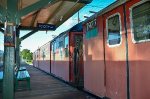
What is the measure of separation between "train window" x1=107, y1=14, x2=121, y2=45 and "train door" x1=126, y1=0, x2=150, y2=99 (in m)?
0.54

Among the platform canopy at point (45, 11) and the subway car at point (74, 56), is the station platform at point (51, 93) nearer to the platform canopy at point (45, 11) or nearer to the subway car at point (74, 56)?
the subway car at point (74, 56)

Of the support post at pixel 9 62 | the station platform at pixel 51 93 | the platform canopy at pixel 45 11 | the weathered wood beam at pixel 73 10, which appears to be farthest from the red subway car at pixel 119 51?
the weathered wood beam at pixel 73 10

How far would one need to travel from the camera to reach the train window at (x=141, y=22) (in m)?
4.64

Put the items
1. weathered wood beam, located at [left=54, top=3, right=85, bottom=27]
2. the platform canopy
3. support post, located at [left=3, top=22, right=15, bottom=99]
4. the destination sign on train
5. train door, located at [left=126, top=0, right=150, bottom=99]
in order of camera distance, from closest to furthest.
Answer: train door, located at [left=126, top=0, right=150, bottom=99] < support post, located at [left=3, top=22, right=15, bottom=99] < the platform canopy < weathered wood beam, located at [left=54, top=3, right=85, bottom=27] < the destination sign on train

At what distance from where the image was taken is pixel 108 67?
6.35m

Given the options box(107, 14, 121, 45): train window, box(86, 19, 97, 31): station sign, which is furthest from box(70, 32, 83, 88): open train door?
box(107, 14, 121, 45): train window

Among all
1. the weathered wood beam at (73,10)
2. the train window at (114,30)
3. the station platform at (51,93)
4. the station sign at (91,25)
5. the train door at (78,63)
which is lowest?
the station platform at (51,93)

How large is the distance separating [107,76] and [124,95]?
1066 millimetres

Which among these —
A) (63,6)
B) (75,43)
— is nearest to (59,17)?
(63,6)

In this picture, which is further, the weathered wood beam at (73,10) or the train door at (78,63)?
the weathered wood beam at (73,10)

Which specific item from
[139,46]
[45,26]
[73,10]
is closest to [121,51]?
[139,46]

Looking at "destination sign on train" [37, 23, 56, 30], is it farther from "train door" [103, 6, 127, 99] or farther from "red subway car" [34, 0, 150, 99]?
"train door" [103, 6, 127, 99]

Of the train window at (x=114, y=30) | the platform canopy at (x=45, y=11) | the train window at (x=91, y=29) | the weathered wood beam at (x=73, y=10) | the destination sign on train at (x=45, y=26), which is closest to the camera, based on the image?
the platform canopy at (x=45, y=11)

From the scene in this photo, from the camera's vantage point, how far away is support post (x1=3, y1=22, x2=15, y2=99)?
213 inches
